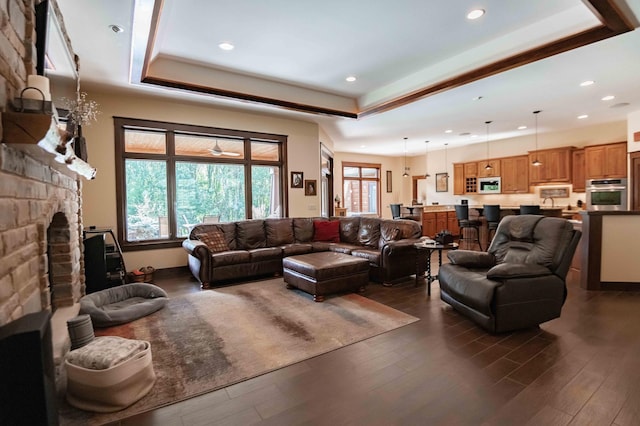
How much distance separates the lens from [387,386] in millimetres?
2064

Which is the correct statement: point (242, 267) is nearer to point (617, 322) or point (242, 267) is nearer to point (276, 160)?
point (276, 160)

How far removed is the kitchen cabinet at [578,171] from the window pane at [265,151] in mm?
7098

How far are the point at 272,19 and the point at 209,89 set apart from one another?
1756 mm

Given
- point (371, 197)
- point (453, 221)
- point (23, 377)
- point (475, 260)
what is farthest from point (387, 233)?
point (371, 197)

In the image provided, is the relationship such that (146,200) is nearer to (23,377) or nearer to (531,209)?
(23,377)

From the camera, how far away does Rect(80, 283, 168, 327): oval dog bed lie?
3010 mm

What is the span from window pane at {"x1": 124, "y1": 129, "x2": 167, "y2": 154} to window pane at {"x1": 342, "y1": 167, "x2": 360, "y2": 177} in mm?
6533

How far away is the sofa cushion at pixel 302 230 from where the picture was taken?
5.84 metres

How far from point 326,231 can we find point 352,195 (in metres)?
5.44

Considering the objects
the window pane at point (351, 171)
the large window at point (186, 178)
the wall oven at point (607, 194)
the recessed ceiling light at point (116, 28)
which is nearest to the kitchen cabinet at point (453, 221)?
the wall oven at point (607, 194)

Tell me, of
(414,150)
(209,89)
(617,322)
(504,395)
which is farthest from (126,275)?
(414,150)

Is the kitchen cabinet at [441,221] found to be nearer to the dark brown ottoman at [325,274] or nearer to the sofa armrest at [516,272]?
the dark brown ottoman at [325,274]

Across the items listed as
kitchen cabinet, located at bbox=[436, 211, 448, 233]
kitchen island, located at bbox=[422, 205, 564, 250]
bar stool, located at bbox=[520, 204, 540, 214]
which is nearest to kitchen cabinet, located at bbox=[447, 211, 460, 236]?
kitchen island, located at bbox=[422, 205, 564, 250]

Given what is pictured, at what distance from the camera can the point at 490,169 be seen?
8938mm
